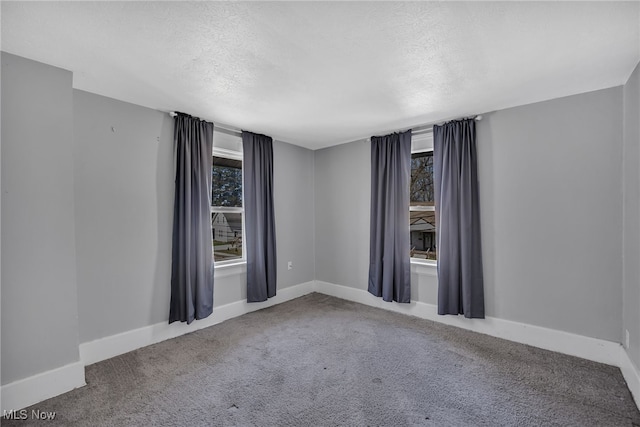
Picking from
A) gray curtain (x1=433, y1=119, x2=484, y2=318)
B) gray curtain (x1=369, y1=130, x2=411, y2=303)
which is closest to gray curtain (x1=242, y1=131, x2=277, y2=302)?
gray curtain (x1=369, y1=130, x2=411, y2=303)

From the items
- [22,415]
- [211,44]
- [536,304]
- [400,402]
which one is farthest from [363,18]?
[22,415]

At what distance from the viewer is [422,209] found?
12.0 ft

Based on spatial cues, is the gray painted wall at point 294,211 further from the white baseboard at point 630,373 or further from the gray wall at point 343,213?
the white baseboard at point 630,373

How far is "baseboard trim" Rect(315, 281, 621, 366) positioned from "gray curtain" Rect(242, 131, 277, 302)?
1559 mm

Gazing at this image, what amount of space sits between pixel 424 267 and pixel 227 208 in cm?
258

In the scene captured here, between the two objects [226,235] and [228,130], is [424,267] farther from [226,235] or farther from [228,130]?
[228,130]

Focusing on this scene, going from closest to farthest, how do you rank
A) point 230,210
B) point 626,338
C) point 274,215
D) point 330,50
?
point 330,50 < point 626,338 < point 230,210 < point 274,215

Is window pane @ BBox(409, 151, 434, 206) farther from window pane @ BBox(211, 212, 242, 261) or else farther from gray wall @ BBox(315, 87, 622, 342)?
window pane @ BBox(211, 212, 242, 261)

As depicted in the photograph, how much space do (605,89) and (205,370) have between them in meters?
4.20

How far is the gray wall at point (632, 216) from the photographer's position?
83.0 inches

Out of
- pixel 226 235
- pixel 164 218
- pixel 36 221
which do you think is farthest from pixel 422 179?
pixel 36 221

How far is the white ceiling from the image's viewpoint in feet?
5.06

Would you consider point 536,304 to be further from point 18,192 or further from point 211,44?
point 18,192

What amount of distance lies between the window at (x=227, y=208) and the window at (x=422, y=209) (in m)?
2.26
